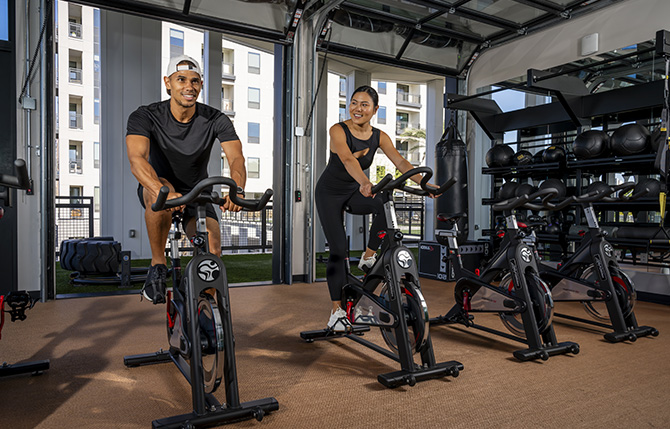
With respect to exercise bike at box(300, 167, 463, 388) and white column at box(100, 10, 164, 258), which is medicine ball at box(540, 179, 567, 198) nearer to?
exercise bike at box(300, 167, 463, 388)

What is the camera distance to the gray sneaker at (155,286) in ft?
7.45

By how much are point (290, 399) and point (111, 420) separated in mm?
760

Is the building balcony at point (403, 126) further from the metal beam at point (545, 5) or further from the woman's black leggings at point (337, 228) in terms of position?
the woman's black leggings at point (337, 228)

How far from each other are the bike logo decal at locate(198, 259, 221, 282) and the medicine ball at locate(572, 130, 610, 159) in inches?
181

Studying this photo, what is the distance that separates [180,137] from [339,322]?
1547mm

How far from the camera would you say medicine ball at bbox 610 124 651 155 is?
4.68 meters

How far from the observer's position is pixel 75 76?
16.0 meters

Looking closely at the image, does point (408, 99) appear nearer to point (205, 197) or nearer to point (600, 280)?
point (600, 280)

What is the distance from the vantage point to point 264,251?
9055mm

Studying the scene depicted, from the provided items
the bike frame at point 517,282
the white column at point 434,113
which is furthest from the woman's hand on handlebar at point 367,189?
the white column at point 434,113

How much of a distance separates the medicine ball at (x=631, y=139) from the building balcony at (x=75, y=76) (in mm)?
16429

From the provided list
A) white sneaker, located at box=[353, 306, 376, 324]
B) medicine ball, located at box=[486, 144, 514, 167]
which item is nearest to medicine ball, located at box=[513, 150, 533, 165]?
medicine ball, located at box=[486, 144, 514, 167]

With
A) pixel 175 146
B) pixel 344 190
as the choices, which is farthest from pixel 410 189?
pixel 175 146

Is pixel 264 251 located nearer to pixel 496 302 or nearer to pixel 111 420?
pixel 496 302
